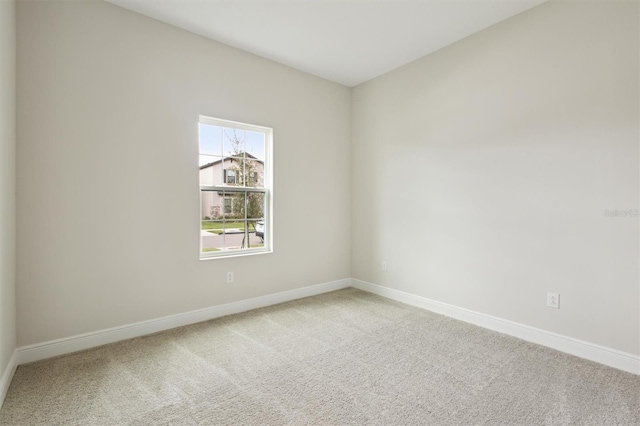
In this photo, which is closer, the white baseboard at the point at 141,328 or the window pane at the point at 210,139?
the white baseboard at the point at 141,328

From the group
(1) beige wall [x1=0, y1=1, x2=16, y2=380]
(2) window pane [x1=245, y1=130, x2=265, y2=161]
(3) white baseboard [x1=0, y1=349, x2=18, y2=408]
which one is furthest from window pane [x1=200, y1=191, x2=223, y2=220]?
(3) white baseboard [x1=0, y1=349, x2=18, y2=408]

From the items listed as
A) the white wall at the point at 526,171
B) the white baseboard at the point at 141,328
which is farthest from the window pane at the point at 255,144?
the white baseboard at the point at 141,328

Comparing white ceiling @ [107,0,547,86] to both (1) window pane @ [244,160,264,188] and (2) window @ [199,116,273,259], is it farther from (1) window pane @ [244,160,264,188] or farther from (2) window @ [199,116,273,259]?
(1) window pane @ [244,160,264,188]

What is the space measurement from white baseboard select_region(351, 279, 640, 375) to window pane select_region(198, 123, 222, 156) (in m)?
2.70

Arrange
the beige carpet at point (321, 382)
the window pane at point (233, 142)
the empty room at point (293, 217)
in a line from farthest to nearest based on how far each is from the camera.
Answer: the window pane at point (233, 142) → the empty room at point (293, 217) → the beige carpet at point (321, 382)

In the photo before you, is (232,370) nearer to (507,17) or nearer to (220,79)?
(220,79)

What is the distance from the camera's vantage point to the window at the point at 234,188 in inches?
131

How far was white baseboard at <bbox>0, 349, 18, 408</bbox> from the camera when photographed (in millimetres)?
1893

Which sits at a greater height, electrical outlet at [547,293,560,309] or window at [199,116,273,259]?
window at [199,116,273,259]

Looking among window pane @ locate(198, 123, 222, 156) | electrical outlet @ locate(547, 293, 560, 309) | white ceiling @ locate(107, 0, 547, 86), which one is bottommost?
electrical outlet @ locate(547, 293, 560, 309)

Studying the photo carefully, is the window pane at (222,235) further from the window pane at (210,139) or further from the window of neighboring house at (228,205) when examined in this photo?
the window pane at (210,139)

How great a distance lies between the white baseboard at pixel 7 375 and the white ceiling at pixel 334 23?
9.30 feet

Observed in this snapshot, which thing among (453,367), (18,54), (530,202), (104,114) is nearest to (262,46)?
(104,114)

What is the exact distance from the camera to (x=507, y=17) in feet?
9.29
